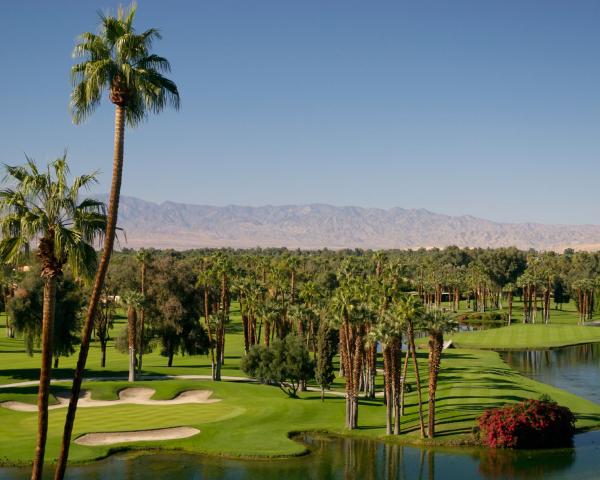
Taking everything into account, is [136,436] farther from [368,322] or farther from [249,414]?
[368,322]

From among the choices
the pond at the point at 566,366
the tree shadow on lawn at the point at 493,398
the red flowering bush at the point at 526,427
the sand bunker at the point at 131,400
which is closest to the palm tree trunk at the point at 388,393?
the red flowering bush at the point at 526,427

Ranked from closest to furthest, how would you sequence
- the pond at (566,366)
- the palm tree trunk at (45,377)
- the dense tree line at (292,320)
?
the palm tree trunk at (45,377) → the dense tree line at (292,320) → the pond at (566,366)

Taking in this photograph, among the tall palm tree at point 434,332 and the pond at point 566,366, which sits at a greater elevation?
the tall palm tree at point 434,332

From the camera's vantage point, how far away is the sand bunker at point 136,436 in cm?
5206

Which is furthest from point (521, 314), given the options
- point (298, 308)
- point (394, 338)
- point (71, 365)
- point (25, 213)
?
point (25, 213)

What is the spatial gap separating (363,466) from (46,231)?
106 ft

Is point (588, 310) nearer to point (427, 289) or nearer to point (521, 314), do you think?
point (521, 314)

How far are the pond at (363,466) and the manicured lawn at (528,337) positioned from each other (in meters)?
66.3

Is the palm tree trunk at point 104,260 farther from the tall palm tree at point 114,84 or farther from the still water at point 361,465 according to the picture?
the still water at point 361,465

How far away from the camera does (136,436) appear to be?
53.6 metres

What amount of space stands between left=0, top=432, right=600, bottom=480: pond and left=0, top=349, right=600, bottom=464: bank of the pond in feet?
5.46

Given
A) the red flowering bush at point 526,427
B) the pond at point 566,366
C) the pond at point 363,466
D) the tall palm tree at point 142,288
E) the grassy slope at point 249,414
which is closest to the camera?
the pond at point 363,466

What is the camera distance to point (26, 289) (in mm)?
76688

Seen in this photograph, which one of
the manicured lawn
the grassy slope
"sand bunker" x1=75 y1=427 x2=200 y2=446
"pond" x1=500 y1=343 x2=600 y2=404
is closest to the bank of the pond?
the grassy slope
